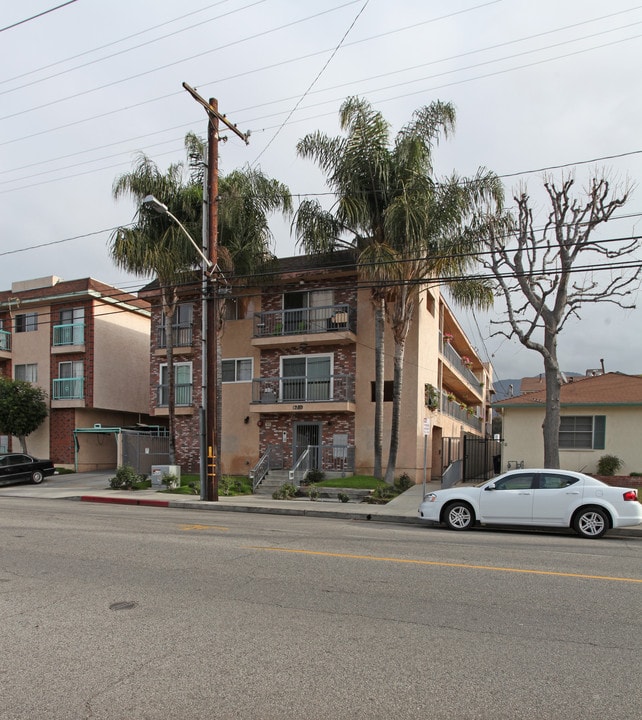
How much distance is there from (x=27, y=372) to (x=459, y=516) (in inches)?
1067

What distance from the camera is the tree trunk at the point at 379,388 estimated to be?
22.3m

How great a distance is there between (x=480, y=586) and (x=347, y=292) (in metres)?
19.3

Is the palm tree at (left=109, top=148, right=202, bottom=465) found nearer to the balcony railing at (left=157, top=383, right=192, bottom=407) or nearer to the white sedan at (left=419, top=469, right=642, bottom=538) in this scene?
the balcony railing at (left=157, top=383, right=192, bottom=407)

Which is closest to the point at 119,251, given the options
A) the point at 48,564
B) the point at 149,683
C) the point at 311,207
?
the point at 311,207

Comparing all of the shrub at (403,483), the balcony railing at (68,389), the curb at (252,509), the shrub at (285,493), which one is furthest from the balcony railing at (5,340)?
the shrub at (403,483)

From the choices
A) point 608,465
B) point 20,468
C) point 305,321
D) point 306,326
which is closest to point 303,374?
point 306,326

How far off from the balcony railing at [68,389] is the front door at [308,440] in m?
12.0

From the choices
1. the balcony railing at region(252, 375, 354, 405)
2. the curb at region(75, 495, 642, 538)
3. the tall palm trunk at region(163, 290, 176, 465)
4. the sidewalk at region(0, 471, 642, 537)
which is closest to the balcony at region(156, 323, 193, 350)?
the tall palm trunk at region(163, 290, 176, 465)

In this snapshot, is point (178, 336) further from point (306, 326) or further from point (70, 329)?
point (70, 329)

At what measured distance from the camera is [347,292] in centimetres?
2578

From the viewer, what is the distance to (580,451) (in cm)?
2170

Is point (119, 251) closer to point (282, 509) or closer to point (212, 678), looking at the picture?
point (282, 509)

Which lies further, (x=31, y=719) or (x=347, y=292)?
(x=347, y=292)

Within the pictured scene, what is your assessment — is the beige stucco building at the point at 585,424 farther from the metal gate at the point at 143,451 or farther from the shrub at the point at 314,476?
the metal gate at the point at 143,451
